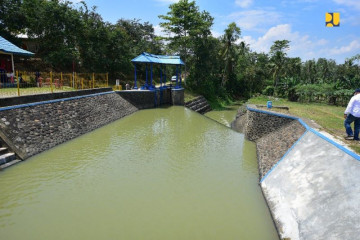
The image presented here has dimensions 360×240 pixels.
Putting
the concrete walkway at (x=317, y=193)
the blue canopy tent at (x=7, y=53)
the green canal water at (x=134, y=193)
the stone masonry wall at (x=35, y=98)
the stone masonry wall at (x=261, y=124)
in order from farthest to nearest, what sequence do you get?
the blue canopy tent at (x=7, y=53), the stone masonry wall at (x=261, y=124), the stone masonry wall at (x=35, y=98), the green canal water at (x=134, y=193), the concrete walkway at (x=317, y=193)

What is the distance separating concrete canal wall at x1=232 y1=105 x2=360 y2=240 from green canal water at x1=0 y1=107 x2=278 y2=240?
55cm

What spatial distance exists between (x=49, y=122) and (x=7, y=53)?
892cm

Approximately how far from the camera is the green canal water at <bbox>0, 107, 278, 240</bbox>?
18.6 ft

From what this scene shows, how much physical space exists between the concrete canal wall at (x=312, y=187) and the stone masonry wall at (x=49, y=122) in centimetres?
899

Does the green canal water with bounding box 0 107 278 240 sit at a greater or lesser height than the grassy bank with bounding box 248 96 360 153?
lesser

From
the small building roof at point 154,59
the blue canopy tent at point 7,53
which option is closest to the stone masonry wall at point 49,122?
the blue canopy tent at point 7,53

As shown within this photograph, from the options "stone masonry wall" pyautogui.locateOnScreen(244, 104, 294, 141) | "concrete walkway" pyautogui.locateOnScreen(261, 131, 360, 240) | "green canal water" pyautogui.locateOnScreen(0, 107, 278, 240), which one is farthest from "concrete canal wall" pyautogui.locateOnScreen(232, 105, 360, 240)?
"stone masonry wall" pyautogui.locateOnScreen(244, 104, 294, 141)

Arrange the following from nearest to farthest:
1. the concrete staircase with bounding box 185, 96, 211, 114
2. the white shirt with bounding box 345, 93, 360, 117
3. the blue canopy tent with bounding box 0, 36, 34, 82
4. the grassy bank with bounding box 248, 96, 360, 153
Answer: the white shirt with bounding box 345, 93, 360, 117 < the grassy bank with bounding box 248, 96, 360, 153 < the blue canopy tent with bounding box 0, 36, 34, 82 < the concrete staircase with bounding box 185, 96, 211, 114

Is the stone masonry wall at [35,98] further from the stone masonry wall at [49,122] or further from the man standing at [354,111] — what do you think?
the man standing at [354,111]

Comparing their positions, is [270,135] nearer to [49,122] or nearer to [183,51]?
[49,122]

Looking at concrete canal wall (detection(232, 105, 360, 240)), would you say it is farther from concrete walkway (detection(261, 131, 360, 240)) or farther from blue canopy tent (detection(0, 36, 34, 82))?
blue canopy tent (detection(0, 36, 34, 82))

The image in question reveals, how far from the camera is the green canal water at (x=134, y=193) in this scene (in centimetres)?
568

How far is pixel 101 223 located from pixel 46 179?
129 inches

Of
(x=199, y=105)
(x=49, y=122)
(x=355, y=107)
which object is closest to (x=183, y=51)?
(x=199, y=105)
